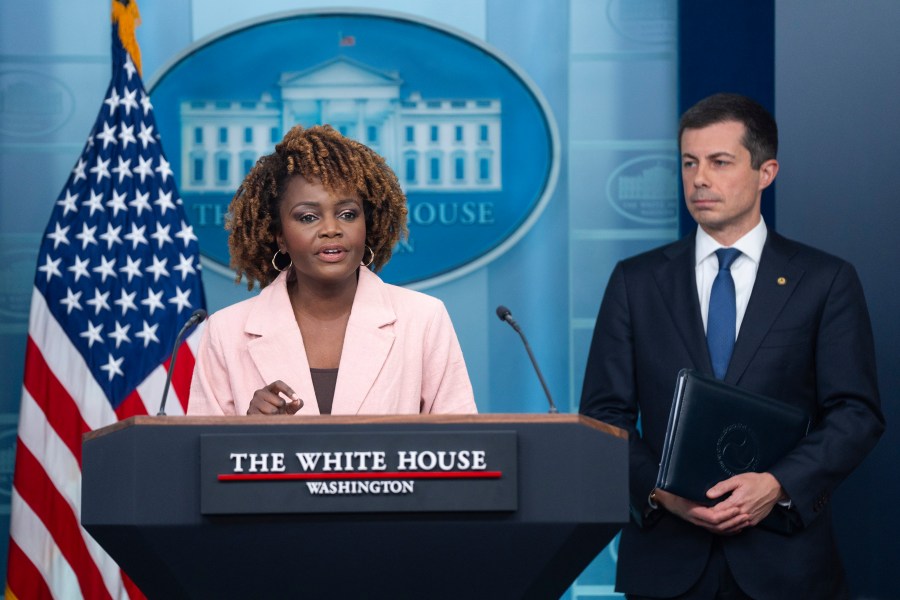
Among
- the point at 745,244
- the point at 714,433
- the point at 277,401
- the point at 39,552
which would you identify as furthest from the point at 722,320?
the point at 39,552

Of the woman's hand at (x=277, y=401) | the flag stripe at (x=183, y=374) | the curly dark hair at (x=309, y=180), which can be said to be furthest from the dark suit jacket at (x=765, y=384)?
the flag stripe at (x=183, y=374)

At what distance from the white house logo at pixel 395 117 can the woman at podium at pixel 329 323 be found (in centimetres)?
197

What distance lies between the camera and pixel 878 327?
4.29m

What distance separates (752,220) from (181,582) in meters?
1.77

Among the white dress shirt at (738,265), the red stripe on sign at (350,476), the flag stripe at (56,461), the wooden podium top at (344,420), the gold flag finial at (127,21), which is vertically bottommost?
the flag stripe at (56,461)

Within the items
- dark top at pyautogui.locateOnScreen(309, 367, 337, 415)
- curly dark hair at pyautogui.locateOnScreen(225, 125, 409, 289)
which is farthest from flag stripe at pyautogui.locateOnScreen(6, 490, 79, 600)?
dark top at pyautogui.locateOnScreen(309, 367, 337, 415)

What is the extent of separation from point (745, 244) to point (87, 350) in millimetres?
2325

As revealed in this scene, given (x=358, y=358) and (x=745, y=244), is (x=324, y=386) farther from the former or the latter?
(x=745, y=244)

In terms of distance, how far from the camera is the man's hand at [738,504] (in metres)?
2.68

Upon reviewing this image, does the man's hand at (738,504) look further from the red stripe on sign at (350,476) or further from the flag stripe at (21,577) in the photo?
the flag stripe at (21,577)

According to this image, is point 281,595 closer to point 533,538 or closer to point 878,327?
point 533,538

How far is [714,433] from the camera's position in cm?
267

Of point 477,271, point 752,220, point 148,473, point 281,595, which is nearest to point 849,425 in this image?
point 752,220

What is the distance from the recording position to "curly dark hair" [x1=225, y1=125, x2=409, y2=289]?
8.81 feet
